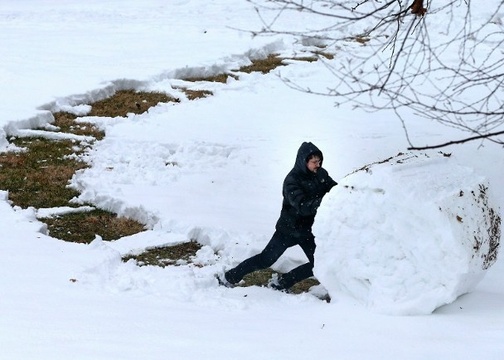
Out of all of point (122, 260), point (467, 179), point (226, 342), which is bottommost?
point (122, 260)

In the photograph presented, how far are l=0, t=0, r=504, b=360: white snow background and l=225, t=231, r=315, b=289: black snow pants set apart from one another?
0.16m

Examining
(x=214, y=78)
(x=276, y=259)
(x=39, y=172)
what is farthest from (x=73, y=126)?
(x=276, y=259)

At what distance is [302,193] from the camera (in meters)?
6.26

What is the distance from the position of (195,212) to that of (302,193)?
92.5 inches

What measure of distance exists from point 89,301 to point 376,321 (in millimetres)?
2175

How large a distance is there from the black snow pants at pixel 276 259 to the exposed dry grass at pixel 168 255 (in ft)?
2.42

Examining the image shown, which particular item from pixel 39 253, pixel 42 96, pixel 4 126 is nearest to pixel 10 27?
pixel 42 96

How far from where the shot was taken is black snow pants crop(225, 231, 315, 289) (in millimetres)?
6504

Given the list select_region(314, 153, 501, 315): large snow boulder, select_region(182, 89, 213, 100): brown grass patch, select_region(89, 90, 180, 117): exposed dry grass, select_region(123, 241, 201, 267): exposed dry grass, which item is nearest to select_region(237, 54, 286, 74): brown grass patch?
select_region(182, 89, 213, 100): brown grass patch

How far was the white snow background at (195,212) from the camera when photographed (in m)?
4.88

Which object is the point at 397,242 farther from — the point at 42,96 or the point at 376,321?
the point at 42,96

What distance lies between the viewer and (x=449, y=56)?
17406mm

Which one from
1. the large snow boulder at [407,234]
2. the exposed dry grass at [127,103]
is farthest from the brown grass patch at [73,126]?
the large snow boulder at [407,234]

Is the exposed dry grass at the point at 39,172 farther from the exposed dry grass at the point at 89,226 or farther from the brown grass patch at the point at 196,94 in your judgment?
the brown grass patch at the point at 196,94
